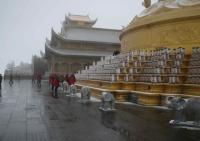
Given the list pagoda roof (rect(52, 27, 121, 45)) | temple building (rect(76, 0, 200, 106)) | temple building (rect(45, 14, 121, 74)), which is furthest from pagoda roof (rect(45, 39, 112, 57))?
temple building (rect(76, 0, 200, 106))

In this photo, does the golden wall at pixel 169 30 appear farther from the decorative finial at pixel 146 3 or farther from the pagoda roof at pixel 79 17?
the pagoda roof at pixel 79 17

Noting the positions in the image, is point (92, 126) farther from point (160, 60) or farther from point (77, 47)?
point (77, 47)

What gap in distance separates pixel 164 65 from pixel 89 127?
6.23m

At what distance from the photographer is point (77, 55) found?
46.2 m

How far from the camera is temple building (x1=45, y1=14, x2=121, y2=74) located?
4638 centimetres

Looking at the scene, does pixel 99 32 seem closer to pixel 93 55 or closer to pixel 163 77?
pixel 93 55

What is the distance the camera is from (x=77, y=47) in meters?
48.9

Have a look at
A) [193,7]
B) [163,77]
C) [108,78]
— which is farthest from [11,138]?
[193,7]

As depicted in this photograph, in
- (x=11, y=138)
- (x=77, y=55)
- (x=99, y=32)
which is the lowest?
(x=11, y=138)

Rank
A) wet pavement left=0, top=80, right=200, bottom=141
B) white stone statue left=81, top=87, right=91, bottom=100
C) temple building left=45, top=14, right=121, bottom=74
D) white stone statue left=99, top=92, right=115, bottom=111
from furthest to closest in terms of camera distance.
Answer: temple building left=45, top=14, right=121, bottom=74
white stone statue left=81, top=87, right=91, bottom=100
white stone statue left=99, top=92, right=115, bottom=111
wet pavement left=0, top=80, right=200, bottom=141

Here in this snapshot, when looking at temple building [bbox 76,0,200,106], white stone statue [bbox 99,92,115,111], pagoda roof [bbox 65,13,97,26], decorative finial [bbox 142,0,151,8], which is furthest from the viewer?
pagoda roof [bbox 65,13,97,26]

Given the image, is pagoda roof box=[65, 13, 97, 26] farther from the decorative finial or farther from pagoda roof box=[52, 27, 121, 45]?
the decorative finial

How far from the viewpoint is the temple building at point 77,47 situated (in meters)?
46.4

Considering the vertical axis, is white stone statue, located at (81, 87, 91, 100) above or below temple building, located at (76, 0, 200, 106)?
below
